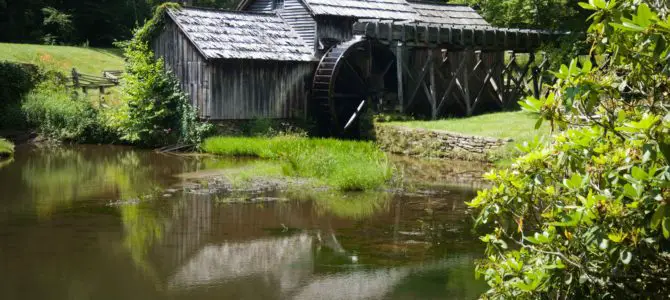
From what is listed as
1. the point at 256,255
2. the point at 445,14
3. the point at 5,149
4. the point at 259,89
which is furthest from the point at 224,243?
the point at 445,14

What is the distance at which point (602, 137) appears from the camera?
205 inches

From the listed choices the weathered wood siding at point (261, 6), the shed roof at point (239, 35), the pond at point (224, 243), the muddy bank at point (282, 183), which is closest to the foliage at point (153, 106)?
the shed roof at point (239, 35)

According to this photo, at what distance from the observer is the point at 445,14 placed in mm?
31469

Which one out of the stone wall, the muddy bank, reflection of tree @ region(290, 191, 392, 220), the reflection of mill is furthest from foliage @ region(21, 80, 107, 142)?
the reflection of mill

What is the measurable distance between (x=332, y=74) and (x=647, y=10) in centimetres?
2112

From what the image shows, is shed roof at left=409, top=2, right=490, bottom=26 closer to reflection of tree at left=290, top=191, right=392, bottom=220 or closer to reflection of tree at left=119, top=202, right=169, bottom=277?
reflection of tree at left=290, top=191, right=392, bottom=220

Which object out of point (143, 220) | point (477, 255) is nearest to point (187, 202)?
point (143, 220)

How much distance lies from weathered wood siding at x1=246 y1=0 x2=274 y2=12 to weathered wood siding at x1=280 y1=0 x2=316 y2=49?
898 millimetres

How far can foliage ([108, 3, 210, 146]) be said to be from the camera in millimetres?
24609

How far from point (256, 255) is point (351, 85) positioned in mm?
17537

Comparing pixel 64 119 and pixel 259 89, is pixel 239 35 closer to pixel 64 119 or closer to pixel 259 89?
pixel 259 89

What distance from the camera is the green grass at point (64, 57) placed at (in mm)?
33125

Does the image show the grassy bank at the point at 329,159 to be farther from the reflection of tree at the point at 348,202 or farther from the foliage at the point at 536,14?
the foliage at the point at 536,14

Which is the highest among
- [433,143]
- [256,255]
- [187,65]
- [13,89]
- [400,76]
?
[187,65]
